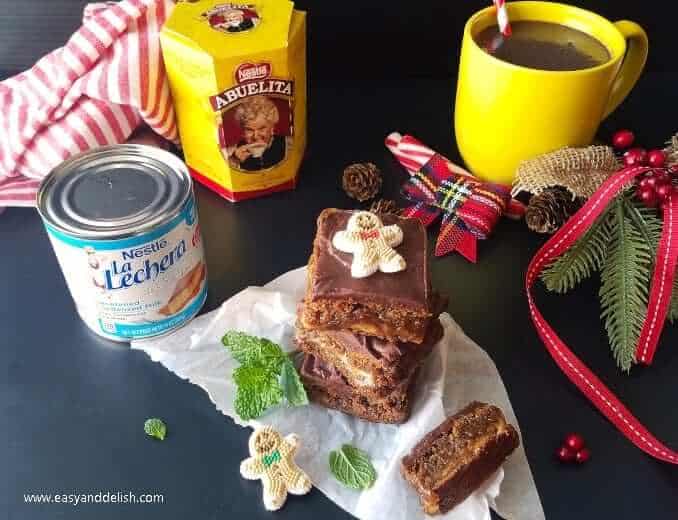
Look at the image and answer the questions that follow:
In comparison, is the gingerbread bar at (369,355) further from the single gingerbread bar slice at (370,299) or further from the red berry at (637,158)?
the red berry at (637,158)

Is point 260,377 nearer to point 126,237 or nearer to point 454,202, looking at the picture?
point 126,237

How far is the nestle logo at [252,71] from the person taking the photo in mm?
777

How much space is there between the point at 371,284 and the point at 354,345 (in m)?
0.06

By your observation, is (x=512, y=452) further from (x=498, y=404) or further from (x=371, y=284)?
(x=371, y=284)

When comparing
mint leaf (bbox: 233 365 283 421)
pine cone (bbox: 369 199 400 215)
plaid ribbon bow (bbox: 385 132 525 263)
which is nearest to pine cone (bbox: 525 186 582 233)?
plaid ribbon bow (bbox: 385 132 525 263)

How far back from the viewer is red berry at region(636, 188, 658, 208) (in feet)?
2.57

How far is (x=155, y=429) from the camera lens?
0.67 metres

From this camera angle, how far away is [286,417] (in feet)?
2.27

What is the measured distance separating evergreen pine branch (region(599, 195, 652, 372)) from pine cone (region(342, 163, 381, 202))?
0.28 metres

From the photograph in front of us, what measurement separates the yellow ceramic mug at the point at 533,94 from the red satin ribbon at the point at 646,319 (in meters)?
0.09

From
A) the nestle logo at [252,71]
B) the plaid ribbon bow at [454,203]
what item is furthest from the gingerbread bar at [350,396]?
the nestle logo at [252,71]

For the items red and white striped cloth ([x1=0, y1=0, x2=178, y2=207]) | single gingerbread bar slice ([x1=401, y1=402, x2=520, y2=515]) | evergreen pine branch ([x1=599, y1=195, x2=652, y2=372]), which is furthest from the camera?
red and white striped cloth ([x1=0, y1=0, x2=178, y2=207])

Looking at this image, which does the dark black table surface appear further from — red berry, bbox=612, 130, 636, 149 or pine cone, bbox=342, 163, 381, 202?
red berry, bbox=612, 130, 636, 149

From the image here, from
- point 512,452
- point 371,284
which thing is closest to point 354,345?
point 371,284
